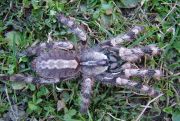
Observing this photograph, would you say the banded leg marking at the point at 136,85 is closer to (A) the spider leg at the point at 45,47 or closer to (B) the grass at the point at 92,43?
(B) the grass at the point at 92,43

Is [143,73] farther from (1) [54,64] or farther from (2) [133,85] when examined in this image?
(1) [54,64]

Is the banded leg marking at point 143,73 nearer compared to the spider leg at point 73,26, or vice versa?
the banded leg marking at point 143,73

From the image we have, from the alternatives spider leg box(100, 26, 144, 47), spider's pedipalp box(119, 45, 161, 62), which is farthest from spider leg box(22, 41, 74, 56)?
spider's pedipalp box(119, 45, 161, 62)

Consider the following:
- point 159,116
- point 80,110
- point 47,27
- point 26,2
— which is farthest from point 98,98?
point 26,2

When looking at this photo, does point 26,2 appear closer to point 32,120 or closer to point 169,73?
point 32,120

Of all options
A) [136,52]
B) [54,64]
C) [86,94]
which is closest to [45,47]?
[54,64]

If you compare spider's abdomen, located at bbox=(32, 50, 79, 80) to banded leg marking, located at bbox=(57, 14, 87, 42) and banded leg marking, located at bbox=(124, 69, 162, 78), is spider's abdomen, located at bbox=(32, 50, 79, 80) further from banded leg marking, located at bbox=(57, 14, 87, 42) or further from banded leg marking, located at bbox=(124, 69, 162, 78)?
banded leg marking, located at bbox=(124, 69, 162, 78)

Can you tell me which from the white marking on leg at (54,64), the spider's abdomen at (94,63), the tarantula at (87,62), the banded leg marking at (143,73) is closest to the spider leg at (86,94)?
the tarantula at (87,62)
